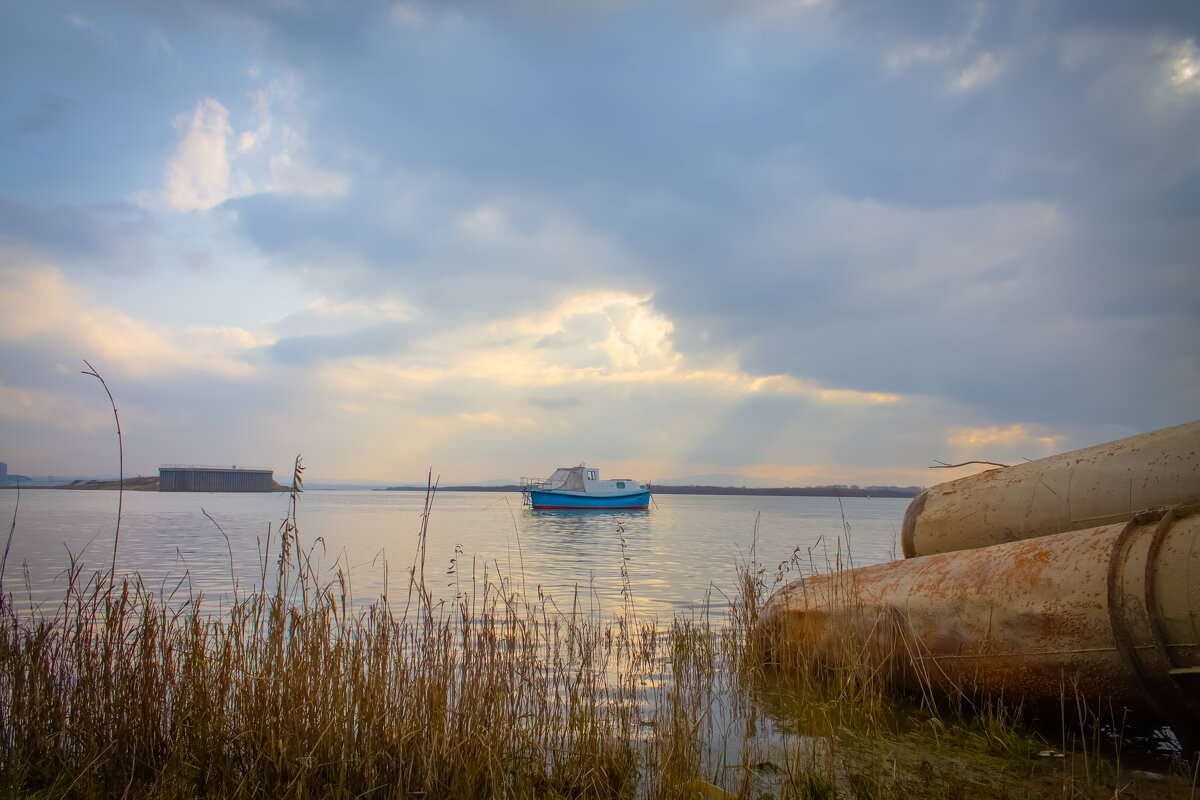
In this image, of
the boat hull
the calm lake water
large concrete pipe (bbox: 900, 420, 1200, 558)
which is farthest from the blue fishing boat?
large concrete pipe (bbox: 900, 420, 1200, 558)

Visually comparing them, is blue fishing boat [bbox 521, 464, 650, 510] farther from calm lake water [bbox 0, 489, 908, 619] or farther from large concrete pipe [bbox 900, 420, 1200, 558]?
large concrete pipe [bbox 900, 420, 1200, 558]

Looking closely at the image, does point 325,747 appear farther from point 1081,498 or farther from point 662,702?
point 1081,498

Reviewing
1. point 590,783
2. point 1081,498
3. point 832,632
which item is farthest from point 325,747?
point 1081,498

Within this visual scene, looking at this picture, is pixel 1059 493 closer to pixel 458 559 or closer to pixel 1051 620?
pixel 1051 620

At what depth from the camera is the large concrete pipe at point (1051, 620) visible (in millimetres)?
4203

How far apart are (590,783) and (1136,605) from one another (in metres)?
3.52

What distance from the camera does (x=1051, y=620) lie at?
184 inches

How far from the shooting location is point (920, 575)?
584 cm

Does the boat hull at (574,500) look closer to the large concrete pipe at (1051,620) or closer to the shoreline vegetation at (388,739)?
the large concrete pipe at (1051,620)

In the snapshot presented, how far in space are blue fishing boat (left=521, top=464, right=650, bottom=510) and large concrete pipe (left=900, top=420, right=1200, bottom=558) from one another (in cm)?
4826

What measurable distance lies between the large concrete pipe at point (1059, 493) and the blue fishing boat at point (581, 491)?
4826cm

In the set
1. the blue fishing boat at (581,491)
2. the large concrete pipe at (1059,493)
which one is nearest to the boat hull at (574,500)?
the blue fishing boat at (581,491)

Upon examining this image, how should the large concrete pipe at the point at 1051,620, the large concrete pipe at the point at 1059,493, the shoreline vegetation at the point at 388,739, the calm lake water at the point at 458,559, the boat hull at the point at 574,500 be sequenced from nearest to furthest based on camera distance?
the shoreline vegetation at the point at 388,739 → the large concrete pipe at the point at 1051,620 → the large concrete pipe at the point at 1059,493 → the calm lake water at the point at 458,559 → the boat hull at the point at 574,500

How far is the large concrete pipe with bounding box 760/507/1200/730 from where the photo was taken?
420cm
